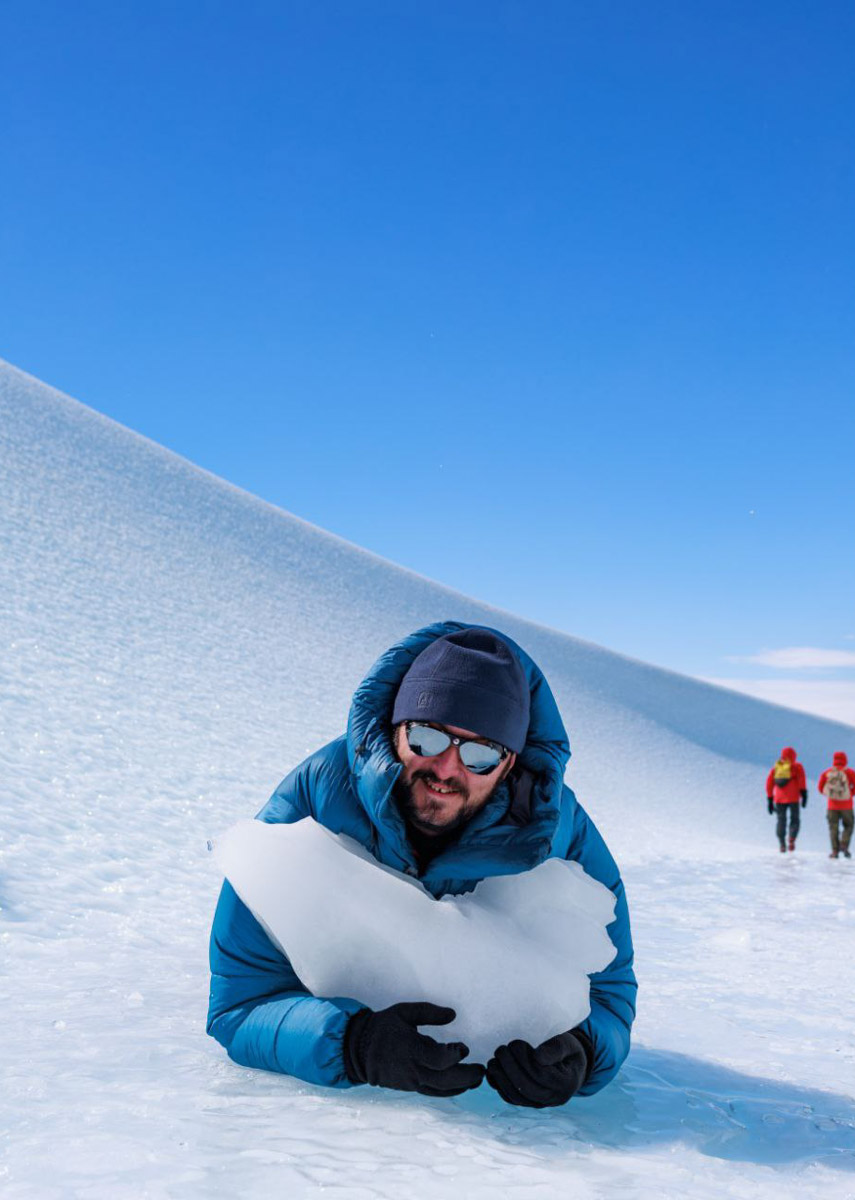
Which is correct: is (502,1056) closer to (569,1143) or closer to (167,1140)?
(569,1143)

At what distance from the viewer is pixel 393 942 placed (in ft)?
7.13

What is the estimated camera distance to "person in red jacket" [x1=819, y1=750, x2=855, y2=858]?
10531mm

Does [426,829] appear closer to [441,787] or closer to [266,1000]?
[441,787]

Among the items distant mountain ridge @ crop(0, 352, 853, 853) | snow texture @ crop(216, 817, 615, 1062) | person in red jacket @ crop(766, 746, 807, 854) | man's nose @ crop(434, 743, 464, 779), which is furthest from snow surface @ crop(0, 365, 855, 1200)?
man's nose @ crop(434, 743, 464, 779)

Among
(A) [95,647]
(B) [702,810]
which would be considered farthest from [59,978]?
(B) [702,810]

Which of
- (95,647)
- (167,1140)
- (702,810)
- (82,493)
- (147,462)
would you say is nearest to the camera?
(167,1140)

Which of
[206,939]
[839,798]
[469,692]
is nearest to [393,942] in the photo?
[469,692]

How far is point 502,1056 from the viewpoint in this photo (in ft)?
6.84

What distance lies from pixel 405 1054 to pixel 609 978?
67 cm

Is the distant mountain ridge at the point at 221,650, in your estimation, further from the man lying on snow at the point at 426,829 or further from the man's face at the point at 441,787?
the man's face at the point at 441,787

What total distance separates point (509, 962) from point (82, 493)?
17.3 m

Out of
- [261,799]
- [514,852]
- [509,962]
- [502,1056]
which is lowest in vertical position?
[261,799]

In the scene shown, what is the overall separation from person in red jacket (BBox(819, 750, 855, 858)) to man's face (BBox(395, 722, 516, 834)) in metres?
9.38

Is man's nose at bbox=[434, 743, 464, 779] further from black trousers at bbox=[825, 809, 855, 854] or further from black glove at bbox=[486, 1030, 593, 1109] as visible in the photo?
black trousers at bbox=[825, 809, 855, 854]
